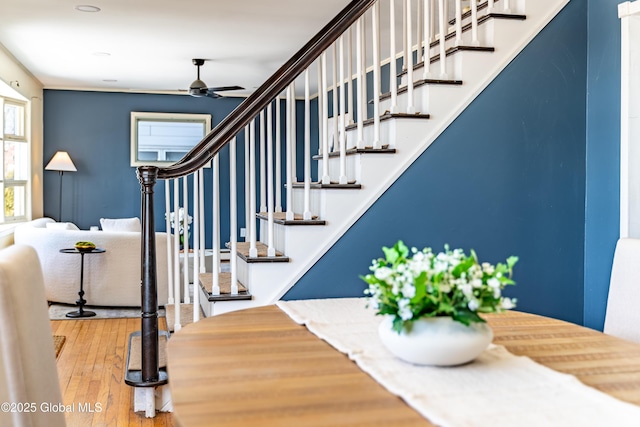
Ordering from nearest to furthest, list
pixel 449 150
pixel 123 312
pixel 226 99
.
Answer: pixel 449 150, pixel 123 312, pixel 226 99

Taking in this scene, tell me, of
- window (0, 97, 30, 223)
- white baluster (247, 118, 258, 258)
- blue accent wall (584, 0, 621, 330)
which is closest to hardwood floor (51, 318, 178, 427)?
white baluster (247, 118, 258, 258)

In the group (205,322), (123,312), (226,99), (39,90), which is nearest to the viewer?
(205,322)

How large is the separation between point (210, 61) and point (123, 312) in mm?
3043

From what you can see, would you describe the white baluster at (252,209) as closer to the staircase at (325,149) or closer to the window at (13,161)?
the staircase at (325,149)

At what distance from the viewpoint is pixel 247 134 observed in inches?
132

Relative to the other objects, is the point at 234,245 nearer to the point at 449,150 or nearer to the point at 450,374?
the point at 449,150

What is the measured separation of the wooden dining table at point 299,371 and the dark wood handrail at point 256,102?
1219 millimetres

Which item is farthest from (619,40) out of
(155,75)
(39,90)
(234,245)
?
(39,90)

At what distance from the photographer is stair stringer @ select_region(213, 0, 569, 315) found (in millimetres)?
3102

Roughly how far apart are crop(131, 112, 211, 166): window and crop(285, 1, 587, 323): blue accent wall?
6565 mm

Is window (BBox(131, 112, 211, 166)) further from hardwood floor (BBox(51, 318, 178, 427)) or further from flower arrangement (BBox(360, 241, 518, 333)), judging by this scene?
flower arrangement (BBox(360, 241, 518, 333))

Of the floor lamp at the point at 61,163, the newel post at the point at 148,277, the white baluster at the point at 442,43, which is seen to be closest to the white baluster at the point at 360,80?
the white baluster at the point at 442,43

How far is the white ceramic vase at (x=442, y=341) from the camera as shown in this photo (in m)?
1.32

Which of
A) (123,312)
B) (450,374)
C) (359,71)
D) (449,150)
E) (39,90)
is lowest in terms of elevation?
(123,312)
